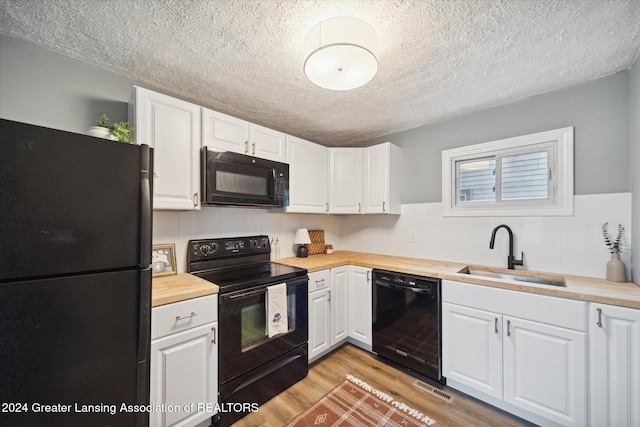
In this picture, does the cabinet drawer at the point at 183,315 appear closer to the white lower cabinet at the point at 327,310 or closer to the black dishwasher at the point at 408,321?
the white lower cabinet at the point at 327,310

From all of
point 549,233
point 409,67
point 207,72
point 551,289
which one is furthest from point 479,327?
point 207,72

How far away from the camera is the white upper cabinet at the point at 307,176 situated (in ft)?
7.96

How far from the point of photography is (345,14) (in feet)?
3.91

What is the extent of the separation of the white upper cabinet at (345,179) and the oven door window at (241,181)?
883mm

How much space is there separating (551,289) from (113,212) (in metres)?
2.36

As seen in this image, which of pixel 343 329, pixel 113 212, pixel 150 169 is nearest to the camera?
pixel 113 212

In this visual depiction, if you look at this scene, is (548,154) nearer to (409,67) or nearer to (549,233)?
(549,233)

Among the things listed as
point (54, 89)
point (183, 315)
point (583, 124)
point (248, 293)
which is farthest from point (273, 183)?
point (583, 124)

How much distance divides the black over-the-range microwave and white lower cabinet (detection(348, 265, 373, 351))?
102 cm

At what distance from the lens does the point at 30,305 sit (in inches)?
33.2

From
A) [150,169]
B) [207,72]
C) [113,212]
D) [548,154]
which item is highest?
[207,72]

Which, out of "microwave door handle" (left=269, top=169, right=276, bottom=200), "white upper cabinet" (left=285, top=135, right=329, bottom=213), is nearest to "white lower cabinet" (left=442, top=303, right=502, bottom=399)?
"white upper cabinet" (left=285, top=135, right=329, bottom=213)

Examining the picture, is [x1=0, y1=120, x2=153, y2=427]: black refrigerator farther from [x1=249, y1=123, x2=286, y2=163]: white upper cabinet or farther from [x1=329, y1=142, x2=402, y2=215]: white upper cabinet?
[x1=329, y1=142, x2=402, y2=215]: white upper cabinet

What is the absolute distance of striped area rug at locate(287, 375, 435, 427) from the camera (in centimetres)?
162
